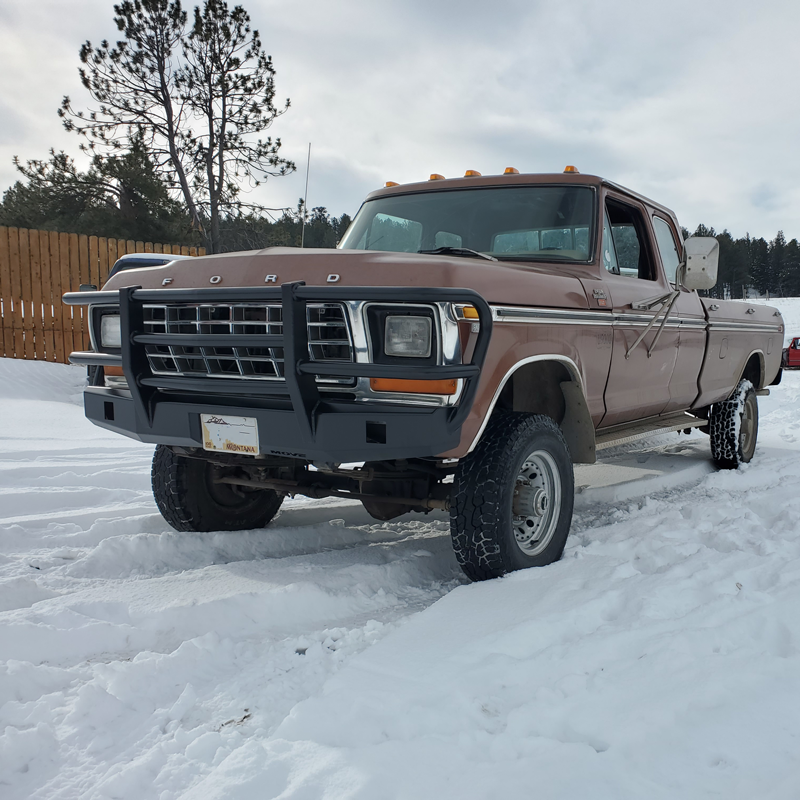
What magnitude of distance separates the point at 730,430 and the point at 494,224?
10.7ft

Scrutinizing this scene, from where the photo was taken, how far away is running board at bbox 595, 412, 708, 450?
430 cm

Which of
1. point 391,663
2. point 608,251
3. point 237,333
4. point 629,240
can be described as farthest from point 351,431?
point 629,240

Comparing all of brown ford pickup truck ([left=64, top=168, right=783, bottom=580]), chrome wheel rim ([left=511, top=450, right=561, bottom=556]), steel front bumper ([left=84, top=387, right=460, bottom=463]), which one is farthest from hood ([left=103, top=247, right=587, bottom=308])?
chrome wheel rim ([left=511, top=450, right=561, bottom=556])

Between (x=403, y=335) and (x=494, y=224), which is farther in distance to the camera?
(x=494, y=224)

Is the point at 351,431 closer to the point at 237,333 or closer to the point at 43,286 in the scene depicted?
the point at 237,333

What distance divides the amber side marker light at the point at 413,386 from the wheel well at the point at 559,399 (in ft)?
2.92

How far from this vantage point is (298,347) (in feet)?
9.41

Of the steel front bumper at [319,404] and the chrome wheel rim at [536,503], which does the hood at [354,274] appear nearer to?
the steel front bumper at [319,404]

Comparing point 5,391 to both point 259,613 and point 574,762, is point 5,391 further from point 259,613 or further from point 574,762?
point 574,762

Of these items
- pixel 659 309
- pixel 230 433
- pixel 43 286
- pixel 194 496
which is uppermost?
pixel 43 286

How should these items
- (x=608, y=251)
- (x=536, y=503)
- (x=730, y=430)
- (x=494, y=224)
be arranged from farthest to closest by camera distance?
(x=730, y=430)
(x=608, y=251)
(x=494, y=224)
(x=536, y=503)

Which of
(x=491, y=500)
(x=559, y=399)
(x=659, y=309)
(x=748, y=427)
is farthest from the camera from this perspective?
(x=748, y=427)

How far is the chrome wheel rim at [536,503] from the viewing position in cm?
340

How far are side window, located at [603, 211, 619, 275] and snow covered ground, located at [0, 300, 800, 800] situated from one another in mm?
1485
